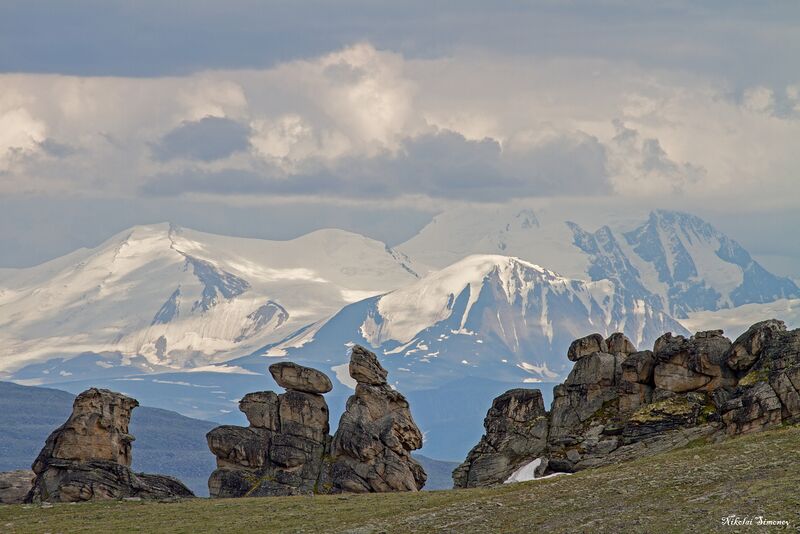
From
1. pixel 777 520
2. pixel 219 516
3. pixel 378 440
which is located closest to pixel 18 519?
pixel 219 516

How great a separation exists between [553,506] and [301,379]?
44895 mm

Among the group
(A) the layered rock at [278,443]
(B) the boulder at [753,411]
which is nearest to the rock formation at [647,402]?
(B) the boulder at [753,411]

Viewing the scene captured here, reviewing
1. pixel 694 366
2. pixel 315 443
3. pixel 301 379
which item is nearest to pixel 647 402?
pixel 694 366

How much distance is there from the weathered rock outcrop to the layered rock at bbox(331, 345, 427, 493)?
902 inches

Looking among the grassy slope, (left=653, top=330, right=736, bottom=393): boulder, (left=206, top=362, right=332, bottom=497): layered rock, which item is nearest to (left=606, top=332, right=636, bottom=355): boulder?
(left=653, top=330, right=736, bottom=393): boulder

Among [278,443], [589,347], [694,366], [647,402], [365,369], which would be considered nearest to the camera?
[694,366]

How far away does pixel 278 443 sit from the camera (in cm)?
13412

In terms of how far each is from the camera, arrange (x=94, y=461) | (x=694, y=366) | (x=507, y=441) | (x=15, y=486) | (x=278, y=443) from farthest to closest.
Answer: (x=507, y=441), (x=278, y=443), (x=15, y=486), (x=694, y=366), (x=94, y=461)

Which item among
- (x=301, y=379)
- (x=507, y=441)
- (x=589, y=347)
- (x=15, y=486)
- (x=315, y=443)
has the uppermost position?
(x=589, y=347)

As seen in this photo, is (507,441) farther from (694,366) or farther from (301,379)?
(301,379)

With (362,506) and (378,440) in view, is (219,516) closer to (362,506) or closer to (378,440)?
(362,506)

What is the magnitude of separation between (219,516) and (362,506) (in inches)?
353

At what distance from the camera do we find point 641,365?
131 meters

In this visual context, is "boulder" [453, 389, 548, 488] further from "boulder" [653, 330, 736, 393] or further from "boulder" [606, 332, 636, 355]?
"boulder" [653, 330, 736, 393]
